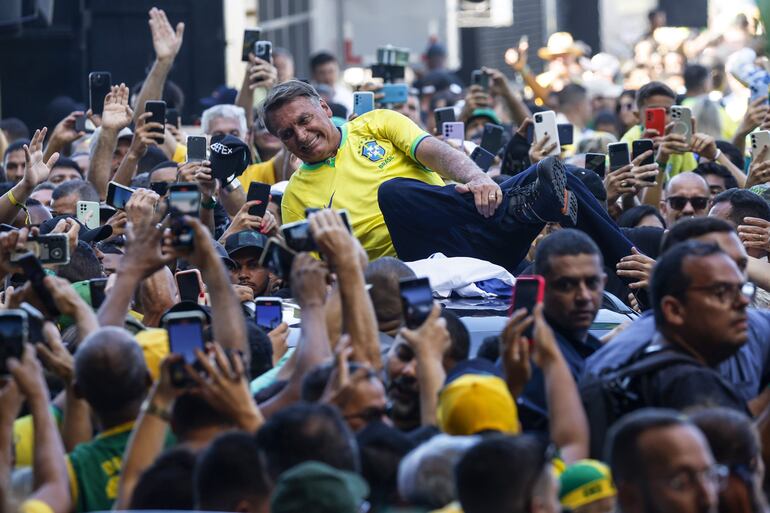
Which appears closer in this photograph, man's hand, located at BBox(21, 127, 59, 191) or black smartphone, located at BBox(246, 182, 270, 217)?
man's hand, located at BBox(21, 127, 59, 191)

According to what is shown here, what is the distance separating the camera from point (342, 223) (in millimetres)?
5852

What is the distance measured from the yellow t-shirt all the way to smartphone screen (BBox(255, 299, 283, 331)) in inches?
171

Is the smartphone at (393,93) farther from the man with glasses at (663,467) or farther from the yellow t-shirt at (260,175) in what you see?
the man with glasses at (663,467)

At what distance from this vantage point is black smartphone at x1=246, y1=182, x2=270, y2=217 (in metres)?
8.80

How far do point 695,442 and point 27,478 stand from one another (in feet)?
6.77

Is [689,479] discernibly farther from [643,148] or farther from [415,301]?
[643,148]

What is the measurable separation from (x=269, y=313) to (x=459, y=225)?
136cm

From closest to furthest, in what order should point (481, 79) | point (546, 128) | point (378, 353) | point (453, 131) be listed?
point (378, 353) < point (546, 128) < point (453, 131) < point (481, 79)

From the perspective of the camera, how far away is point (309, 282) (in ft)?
18.9

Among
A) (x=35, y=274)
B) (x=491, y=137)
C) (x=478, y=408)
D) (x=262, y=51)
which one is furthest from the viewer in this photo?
(x=262, y=51)

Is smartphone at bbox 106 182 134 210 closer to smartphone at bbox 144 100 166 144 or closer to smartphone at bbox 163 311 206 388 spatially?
smartphone at bbox 144 100 166 144

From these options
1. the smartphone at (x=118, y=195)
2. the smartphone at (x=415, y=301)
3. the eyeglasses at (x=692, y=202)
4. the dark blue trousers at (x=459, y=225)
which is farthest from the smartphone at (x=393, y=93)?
the smartphone at (x=415, y=301)

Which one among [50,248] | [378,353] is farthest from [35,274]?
[378,353]

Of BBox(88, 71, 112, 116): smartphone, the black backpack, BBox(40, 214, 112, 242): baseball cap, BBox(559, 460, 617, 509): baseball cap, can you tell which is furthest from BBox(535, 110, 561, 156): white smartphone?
BBox(559, 460, 617, 509): baseball cap
